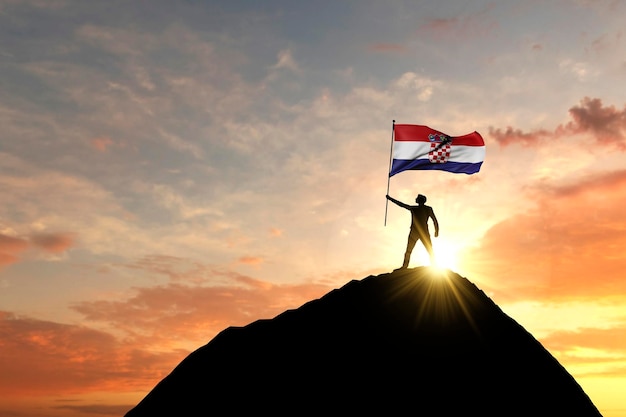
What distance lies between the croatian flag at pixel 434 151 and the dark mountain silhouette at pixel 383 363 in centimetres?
367

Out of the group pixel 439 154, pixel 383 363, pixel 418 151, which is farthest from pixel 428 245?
pixel 383 363

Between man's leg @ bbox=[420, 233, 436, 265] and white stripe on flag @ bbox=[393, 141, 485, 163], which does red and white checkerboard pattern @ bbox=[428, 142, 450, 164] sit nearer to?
white stripe on flag @ bbox=[393, 141, 485, 163]

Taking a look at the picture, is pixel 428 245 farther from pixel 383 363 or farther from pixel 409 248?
pixel 383 363

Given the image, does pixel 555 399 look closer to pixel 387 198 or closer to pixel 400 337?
pixel 400 337

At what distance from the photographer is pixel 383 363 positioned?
16.4 metres

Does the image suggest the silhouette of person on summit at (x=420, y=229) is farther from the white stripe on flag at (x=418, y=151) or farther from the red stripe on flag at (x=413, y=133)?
the red stripe on flag at (x=413, y=133)

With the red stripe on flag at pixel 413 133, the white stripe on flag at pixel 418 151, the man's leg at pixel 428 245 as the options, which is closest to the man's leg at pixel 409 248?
the man's leg at pixel 428 245

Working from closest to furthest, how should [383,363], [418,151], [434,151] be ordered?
1. [383,363]
2. [418,151]
3. [434,151]

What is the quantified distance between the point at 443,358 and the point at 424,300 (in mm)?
1741

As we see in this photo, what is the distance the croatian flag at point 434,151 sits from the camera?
808 inches

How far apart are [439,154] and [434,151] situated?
0.71 ft

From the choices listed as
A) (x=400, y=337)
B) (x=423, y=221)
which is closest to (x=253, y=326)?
(x=400, y=337)

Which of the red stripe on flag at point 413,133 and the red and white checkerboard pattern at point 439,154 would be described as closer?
the red stripe on flag at point 413,133

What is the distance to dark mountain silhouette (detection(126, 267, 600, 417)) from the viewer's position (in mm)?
16017
